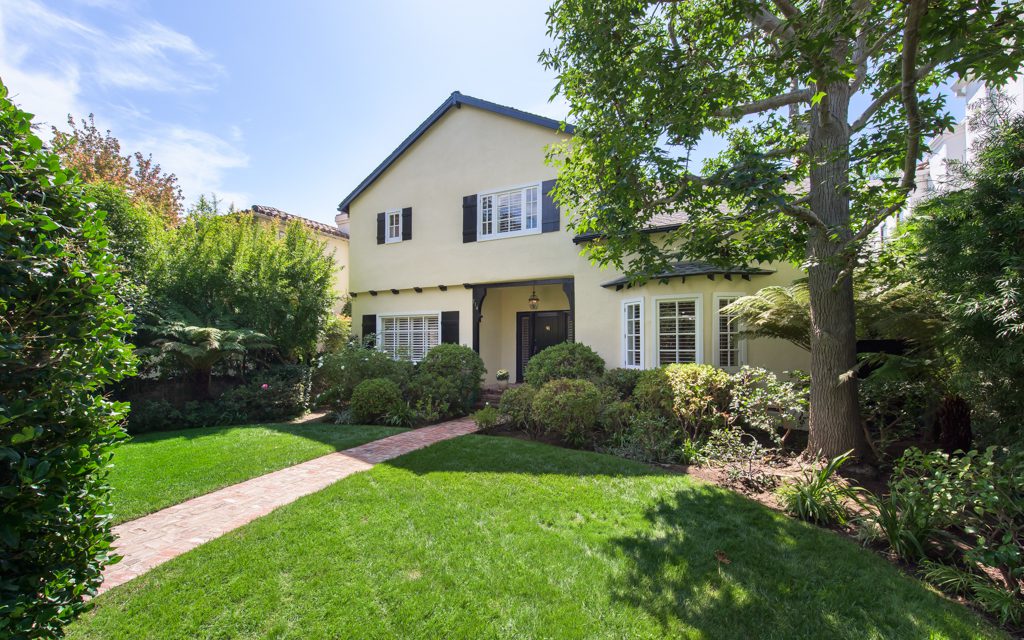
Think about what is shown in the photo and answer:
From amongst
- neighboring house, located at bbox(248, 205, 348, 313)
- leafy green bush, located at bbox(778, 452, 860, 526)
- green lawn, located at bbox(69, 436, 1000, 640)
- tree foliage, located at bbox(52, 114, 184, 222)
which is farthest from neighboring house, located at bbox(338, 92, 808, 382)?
tree foliage, located at bbox(52, 114, 184, 222)

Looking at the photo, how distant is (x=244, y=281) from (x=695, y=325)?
11.4 metres

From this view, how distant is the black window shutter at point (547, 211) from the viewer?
11828 mm

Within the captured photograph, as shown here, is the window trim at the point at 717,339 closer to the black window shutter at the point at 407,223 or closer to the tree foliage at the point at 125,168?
the black window shutter at the point at 407,223

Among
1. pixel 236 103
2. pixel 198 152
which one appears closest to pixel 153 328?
pixel 236 103

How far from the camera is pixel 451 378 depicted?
1087 cm

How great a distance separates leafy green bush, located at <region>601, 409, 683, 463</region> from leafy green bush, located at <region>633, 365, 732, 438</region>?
0.78 feet

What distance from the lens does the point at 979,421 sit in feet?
14.9

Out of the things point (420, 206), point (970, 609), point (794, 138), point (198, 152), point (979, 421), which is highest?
point (198, 152)

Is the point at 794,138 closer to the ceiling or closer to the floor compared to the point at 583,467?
closer to the ceiling

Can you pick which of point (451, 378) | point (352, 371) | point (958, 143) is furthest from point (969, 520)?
point (958, 143)

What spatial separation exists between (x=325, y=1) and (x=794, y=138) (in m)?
8.64

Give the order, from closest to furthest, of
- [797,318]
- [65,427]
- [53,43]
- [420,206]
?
1. [65,427]
2. [797,318]
3. [53,43]
4. [420,206]

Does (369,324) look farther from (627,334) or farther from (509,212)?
(627,334)

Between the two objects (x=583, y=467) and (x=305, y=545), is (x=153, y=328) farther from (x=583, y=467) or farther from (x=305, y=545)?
(x=583, y=467)
